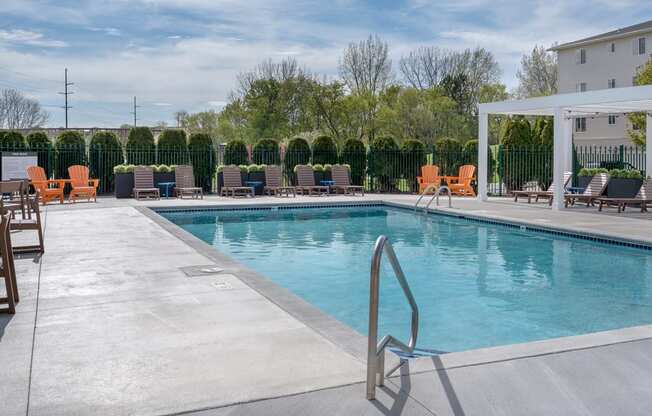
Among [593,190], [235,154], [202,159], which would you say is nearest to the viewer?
[593,190]

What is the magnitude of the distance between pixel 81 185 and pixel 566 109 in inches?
504

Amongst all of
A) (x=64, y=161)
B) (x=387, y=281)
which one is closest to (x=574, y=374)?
(x=387, y=281)

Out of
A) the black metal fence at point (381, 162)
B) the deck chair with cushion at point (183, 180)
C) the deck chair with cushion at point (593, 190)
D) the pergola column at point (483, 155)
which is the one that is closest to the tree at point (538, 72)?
the black metal fence at point (381, 162)

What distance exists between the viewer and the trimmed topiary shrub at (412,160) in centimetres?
2270

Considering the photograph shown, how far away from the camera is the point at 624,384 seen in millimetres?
3680

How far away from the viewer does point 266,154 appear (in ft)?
72.6

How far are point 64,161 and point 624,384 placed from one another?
19.2 m

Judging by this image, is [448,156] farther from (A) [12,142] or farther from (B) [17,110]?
(B) [17,110]

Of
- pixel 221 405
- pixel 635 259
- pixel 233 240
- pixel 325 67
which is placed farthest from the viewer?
pixel 325 67

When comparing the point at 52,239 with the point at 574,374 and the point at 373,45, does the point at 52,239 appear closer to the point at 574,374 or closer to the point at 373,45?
the point at 574,374

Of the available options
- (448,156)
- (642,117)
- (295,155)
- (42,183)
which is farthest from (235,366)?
(642,117)

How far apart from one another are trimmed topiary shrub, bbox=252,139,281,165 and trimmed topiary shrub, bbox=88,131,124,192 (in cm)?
432

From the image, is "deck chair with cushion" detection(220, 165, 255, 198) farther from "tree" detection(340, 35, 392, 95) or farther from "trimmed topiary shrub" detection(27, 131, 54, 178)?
"tree" detection(340, 35, 392, 95)

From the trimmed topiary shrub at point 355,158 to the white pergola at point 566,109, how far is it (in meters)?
5.31
